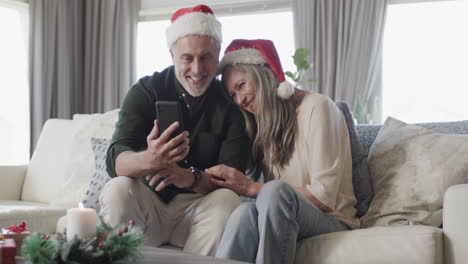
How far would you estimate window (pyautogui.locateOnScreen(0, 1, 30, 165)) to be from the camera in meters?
4.55

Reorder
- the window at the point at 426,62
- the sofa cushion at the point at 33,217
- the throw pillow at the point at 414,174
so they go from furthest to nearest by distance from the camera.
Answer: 1. the window at the point at 426,62
2. the sofa cushion at the point at 33,217
3. the throw pillow at the point at 414,174

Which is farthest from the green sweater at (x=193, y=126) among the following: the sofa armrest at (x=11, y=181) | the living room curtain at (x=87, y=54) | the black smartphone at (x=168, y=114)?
the living room curtain at (x=87, y=54)

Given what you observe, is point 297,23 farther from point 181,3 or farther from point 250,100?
point 250,100

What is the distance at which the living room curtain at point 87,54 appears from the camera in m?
4.94

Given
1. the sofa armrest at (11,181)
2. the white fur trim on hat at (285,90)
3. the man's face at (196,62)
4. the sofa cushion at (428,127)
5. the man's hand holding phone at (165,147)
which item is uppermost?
the man's face at (196,62)

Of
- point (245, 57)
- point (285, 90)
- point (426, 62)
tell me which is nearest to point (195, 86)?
point (245, 57)

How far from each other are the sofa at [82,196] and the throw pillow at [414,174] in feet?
0.40

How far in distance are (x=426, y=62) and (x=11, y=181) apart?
332 cm

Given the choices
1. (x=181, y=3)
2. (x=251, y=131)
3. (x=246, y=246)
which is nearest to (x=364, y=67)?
(x=181, y=3)

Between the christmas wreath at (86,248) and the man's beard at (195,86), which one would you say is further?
the man's beard at (195,86)

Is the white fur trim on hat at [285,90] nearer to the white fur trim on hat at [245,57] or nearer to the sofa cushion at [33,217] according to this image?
the white fur trim on hat at [245,57]

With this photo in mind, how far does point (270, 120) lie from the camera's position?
1.86m

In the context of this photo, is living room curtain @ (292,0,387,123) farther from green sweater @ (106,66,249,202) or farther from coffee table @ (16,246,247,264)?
coffee table @ (16,246,247,264)

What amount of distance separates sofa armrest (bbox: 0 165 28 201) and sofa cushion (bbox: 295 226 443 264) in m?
1.95
